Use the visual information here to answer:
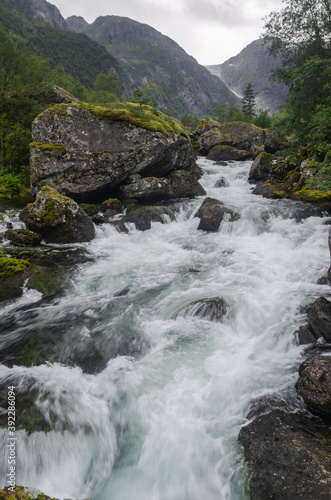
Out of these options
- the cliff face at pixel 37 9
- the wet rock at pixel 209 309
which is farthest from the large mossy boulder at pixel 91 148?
the cliff face at pixel 37 9

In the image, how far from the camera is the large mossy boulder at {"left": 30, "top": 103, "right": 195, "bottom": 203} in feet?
50.2

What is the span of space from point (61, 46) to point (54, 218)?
163368mm

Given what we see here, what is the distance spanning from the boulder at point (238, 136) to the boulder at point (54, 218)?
2928 cm

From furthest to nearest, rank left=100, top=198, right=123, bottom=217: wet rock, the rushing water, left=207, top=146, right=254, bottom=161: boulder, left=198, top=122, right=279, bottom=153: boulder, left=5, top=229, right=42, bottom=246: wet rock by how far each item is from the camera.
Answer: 1. left=198, top=122, right=279, bottom=153: boulder
2. left=207, top=146, right=254, bottom=161: boulder
3. left=100, top=198, right=123, bottom=217: wet rock
4. left=5, top=229, right=42, bottom=246: wet rock
5. the rushing water

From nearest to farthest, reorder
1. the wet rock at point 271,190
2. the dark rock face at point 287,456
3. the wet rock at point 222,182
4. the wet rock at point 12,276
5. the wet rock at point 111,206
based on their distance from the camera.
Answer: the dark rock face at point 287,456 → the wet rock at point 12,276 → the wet rock at point 111,206 → the wet rock at point 271,190 → the wet rock at point 222,182

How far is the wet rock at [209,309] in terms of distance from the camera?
7609mm

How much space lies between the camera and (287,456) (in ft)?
12.5

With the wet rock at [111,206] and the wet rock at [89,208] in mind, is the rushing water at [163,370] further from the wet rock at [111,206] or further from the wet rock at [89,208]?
the wet rock at [111,206]

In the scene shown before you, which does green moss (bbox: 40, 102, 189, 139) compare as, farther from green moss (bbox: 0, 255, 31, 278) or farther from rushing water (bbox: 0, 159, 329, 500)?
green moss (bbox: 0, 255, 31, 278)

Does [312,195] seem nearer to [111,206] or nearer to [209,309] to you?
[209,309]

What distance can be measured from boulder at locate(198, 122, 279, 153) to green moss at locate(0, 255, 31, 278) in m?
33.4

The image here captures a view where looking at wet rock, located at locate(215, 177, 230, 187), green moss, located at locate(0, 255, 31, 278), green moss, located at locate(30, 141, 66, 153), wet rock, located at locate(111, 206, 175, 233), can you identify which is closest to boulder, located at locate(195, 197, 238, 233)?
wet rock, located at locate(111, 206, 175, 233)

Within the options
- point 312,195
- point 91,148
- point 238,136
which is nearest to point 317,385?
point 312,195

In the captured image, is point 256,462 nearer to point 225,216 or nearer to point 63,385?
point 63,385
